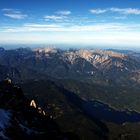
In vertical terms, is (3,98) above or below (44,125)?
above

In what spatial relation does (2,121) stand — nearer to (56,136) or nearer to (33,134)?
(33,134)

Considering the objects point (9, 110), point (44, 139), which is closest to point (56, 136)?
point (44, 139)

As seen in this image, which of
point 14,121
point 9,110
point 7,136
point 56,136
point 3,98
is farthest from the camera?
point 3,98

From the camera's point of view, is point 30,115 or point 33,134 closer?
point 33,134

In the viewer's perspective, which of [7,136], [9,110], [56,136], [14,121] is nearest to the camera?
[7,136]

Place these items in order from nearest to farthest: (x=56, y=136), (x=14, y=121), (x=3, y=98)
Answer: (x=56, y=136) < (x=14, y=121) < (x=3, y=98)

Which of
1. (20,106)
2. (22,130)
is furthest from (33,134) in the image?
(20,106)

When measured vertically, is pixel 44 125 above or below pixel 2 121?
below

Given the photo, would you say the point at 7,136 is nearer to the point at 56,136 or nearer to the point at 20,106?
the point at 56,136

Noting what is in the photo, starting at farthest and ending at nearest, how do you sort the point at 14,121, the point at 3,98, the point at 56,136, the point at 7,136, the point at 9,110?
the point at 3,98, the point at 9,110, the point at 14,121, the point at 56,136, the point at 7,136
